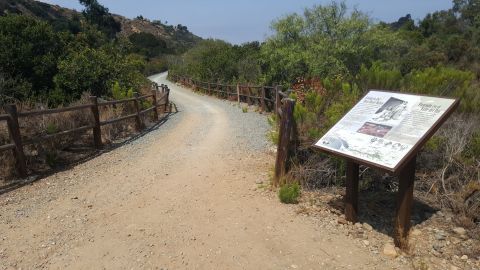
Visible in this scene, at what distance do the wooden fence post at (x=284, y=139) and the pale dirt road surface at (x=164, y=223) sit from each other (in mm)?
393

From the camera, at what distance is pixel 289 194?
5.32m

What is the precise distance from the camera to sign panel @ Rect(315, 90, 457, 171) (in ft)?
12.6

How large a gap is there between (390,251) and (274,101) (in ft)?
36.0

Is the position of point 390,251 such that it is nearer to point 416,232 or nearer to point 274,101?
point 416,232

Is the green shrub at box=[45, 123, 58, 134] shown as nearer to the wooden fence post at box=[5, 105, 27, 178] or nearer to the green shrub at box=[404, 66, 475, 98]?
the wooden fence post at box=[5, 105, 27, 178]

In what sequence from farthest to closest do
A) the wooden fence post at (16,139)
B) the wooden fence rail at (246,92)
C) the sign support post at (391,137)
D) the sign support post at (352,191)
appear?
1. the wooden fence rail at (246,92)
2. the wooden fence post at (16,139)
3. the sign support post at (352,191)
4. the sign support post at (391,137)

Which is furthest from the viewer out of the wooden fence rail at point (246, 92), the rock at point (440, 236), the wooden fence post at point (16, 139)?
the wooden fence rail at point (246, 92)

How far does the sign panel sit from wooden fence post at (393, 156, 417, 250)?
292mm

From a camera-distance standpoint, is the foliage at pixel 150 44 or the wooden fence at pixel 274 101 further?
the foliage at pixel 150 44

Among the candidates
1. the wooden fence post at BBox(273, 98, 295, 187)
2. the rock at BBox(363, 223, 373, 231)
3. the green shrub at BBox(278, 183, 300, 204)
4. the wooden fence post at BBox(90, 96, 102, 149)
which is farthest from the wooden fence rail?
the rock at BBox(363, 223, 373, 231)

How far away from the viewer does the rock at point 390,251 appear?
13.3 ft

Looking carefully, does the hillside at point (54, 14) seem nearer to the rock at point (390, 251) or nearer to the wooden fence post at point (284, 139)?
the wooden fence post at point (284, 139)

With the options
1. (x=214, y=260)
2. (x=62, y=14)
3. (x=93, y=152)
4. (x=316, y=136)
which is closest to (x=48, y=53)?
(x=93, y=152)

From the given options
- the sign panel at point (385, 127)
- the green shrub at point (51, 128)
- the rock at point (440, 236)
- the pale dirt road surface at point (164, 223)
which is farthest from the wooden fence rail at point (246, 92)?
the rock at point (440, 236)
